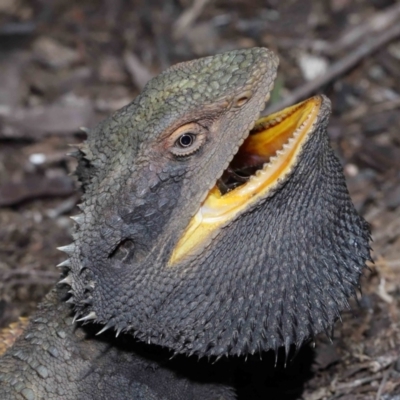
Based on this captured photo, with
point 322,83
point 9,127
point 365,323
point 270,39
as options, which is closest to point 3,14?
point 9,127

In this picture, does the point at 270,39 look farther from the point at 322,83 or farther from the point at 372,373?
the point at 372,373

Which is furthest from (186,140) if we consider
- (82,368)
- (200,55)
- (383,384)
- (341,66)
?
(200,55)

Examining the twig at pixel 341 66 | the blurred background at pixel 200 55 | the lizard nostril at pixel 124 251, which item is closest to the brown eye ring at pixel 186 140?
the lizard nostril at pixel 124 251

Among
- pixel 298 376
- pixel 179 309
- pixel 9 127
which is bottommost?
pixel 9 127

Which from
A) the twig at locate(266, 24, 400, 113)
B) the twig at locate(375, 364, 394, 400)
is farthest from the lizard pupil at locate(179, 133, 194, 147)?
the twig at locate(266, 24, 400, 113)

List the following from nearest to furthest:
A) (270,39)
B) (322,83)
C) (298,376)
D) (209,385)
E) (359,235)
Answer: (359,235), (209,385), (298,376), (322,83), (270,39)

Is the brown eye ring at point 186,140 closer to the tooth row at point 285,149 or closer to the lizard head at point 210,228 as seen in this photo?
the lizard head at point 210,228

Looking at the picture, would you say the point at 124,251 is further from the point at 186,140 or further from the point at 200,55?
the point at 200,55
